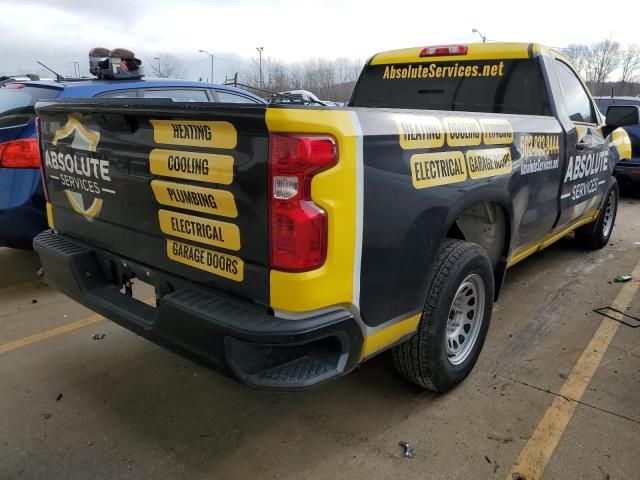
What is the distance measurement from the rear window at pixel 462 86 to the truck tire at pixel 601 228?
2203 millimetres

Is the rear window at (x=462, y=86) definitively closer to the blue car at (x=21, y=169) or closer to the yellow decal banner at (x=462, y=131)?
the yellow decal banner at (x=462, y=131)

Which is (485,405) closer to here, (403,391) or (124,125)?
(403,391)

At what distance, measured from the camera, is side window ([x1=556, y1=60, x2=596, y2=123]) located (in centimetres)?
405

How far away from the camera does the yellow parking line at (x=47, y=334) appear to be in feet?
11.3

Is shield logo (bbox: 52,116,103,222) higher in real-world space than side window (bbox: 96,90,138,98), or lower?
lower

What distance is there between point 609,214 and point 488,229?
134 inches

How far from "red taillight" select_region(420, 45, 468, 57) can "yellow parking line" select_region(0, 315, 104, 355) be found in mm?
3298

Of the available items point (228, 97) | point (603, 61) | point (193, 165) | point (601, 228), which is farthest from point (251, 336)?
point (603, 61)

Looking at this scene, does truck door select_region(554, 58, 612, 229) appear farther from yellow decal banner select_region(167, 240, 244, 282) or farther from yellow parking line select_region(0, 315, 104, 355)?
yellow parking line select_region(0, 315, 104, 355)

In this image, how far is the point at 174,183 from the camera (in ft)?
6.93

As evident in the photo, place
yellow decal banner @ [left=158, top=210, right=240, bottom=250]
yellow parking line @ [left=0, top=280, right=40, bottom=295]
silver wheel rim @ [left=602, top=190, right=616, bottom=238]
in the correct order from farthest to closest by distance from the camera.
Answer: silver wheel rim @ [left=602, top=190, right=616, bottom=238] → yellow parking line @ [left=0, top=280, right=40, bottom=295] → yellow decal banner @ [left=158, top=210, right=240, bottom=250]

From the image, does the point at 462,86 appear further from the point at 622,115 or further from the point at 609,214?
the point at 609,214

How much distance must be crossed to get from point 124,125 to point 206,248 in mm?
690

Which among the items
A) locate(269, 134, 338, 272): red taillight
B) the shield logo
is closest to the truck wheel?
locate(269, 134, 338, 272): red taillight
